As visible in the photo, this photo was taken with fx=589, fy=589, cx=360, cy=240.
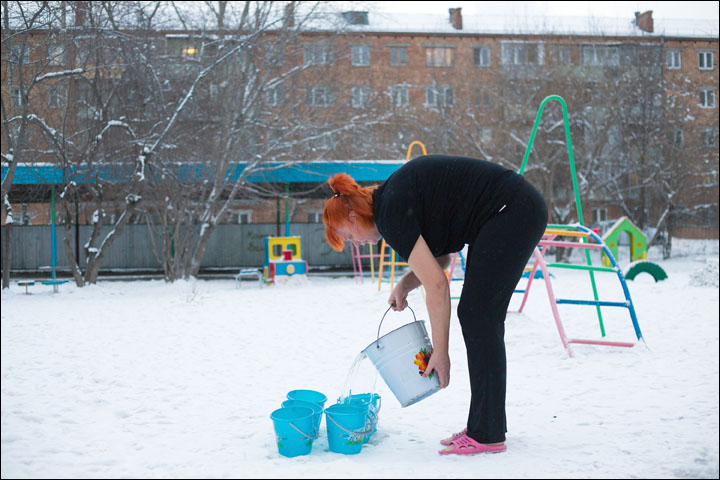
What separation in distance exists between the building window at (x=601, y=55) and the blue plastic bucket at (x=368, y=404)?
72.9ft

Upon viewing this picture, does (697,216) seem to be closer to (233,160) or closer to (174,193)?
(233,160)

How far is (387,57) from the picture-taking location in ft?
98.5

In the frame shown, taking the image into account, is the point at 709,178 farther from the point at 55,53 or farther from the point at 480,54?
the point at 55,53

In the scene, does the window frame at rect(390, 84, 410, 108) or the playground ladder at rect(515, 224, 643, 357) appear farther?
the window frame at rect(390, 84, 410, 108)

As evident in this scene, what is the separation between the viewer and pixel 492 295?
256cm

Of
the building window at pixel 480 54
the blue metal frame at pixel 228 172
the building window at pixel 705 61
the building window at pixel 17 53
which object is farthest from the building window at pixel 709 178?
the building window at pixel 17 53

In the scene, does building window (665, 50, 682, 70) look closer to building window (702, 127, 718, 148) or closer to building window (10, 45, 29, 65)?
building window (702, 127, 718, 148)

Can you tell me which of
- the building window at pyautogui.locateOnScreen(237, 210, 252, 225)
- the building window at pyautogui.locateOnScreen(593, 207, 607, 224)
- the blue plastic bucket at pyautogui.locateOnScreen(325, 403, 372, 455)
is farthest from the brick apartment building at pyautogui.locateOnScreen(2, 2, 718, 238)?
the blue plastic bucket at pyautogui.locateOnScreen(325, 403, 372, 455)

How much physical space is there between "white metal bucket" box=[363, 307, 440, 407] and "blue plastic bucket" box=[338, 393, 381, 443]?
0.17 meters

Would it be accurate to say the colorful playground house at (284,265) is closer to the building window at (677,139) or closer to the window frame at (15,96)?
the window frame at (15,96)

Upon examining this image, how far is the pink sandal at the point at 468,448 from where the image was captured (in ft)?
8.48

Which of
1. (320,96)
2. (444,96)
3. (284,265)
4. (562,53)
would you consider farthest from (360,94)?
(284,265)

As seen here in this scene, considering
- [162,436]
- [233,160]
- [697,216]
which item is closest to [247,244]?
[233,160]

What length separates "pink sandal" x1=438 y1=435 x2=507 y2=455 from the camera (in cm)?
259
